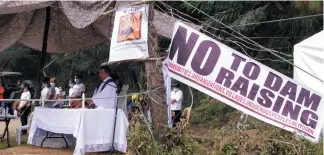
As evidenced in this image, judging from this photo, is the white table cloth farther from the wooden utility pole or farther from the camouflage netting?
the wooden utility pole

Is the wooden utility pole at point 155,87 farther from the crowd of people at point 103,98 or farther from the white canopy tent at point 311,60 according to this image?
the white canopy tent at point 311,60

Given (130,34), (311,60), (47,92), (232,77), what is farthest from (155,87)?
(47,92)

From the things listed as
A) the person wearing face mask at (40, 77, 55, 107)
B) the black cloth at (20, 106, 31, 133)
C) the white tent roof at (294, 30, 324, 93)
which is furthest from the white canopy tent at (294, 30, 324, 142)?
the person wearing face mask at (40, 77, 55, 107)

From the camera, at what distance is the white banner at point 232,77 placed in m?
5.68

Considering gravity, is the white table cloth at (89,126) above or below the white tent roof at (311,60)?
below

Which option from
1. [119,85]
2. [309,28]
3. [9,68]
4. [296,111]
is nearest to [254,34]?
[309,28]

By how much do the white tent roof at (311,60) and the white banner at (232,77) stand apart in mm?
1834

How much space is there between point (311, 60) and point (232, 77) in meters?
2.72

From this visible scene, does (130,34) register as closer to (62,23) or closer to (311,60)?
(311,60)

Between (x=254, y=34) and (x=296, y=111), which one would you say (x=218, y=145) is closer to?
(x=296, y=111)

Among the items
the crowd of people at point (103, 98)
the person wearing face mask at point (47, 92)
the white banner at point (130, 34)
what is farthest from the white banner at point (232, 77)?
the person wearing face mask at point (47, 92)

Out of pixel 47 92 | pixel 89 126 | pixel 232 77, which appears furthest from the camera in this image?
pixel 47 92

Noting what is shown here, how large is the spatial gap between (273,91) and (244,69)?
45 centimetres

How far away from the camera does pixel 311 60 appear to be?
7.88m
